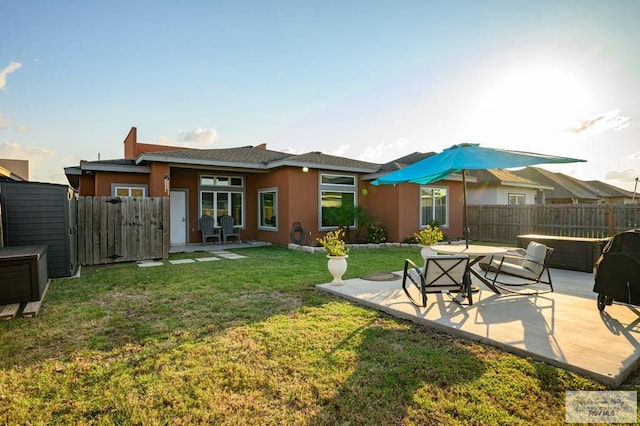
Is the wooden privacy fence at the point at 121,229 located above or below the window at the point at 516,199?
below

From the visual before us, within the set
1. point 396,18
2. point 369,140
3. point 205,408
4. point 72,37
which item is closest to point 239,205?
point 369,140

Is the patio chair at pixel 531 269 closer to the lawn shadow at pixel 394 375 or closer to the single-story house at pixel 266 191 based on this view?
the lawn shadow at pixel 394 375

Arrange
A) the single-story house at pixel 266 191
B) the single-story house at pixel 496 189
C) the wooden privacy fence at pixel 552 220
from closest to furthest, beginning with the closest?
1. the wooden privacy fence at pixel 552 220
2. the single-story house at pixel 266 191
3. the single-story house at pixel 496 189

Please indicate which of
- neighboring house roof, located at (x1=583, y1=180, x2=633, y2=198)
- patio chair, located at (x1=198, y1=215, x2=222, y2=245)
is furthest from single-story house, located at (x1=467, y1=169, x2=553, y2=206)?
neighboring house roof, located at (x1=583, y1=180, x2=633, y2=198)

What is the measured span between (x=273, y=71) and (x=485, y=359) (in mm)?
10569

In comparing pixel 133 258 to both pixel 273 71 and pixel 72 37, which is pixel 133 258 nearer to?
pixel 72 37

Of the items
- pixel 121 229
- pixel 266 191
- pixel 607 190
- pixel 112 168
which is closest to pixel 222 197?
pixel 266 191

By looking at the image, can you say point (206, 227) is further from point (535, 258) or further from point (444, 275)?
point (535, 258)

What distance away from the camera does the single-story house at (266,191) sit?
11.4 meters

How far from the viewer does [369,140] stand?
45.5ft

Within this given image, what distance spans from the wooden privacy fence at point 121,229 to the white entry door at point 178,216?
3108mm

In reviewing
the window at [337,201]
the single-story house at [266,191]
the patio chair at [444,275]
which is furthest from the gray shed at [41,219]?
the window at [337,201]

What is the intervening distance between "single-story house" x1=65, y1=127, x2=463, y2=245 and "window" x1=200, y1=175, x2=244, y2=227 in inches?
1.5

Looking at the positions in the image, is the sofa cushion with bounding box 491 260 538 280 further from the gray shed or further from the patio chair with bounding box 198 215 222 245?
the patio chair with bounding box 198 215 222 245
